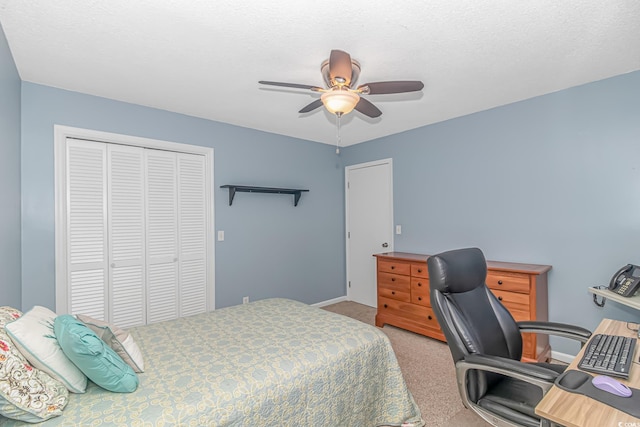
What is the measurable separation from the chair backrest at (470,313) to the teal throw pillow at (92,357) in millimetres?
1490

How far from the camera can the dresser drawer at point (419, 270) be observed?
328 centimetres

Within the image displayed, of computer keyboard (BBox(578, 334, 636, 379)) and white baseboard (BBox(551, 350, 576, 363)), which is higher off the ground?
computer keyboard (BBox(578, 334, 636, 379))

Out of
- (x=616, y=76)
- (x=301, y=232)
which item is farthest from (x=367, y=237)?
(x=616, y=76)

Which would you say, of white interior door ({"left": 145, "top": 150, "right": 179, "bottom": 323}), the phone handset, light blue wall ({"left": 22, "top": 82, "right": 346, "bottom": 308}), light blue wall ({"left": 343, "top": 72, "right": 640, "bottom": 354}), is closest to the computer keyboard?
the phone handset

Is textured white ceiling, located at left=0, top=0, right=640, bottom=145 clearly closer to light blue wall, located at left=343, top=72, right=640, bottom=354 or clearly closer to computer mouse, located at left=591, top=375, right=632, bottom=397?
light blue wall, located at left=343, top=72, right=640, bottom=354

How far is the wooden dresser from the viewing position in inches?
104

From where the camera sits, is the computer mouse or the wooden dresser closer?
the computer mouse

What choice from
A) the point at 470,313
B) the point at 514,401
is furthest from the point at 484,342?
the point at 514,401

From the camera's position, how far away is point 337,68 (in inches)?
67.6

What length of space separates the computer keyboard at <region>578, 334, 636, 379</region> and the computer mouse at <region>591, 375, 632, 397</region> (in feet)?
0.36

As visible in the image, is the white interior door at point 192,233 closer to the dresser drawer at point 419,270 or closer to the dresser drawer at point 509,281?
the dresser drawer at point 419,270

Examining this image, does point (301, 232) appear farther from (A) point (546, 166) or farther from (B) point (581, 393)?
(B) point (581, 393)

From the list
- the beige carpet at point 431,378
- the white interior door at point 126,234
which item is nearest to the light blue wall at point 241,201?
the white interior door at point 126,234

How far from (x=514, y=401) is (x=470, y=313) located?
0.42 metres
